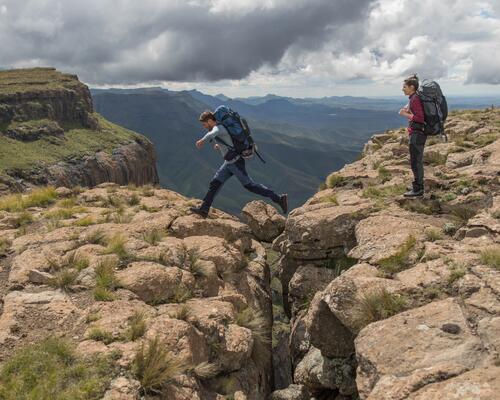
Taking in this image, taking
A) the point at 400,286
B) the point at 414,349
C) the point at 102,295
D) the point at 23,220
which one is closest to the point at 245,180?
the point at 102,295

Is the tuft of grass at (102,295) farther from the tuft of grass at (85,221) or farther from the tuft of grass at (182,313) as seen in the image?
the tuft of grass at (85,221)

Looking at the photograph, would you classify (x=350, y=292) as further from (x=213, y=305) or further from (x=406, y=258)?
(x=213, y=305)

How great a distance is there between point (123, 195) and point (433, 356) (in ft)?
51.0

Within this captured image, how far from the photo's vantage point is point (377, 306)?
334 inches

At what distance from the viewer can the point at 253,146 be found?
1534cm

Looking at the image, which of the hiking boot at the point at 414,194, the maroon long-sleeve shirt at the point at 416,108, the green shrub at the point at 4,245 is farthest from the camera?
the hiking boot at the point at 414,194

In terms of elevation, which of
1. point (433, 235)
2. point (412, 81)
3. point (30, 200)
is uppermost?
point (412, 81)

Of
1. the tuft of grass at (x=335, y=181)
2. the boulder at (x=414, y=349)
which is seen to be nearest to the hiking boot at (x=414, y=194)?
the tuft of grass at (x=335, y=181)

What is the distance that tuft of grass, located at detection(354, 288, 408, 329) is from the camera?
27.4ft

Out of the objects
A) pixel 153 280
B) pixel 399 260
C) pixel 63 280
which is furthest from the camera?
pixel 153 280

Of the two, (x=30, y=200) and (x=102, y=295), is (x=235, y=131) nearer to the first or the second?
(x=102, y=295)

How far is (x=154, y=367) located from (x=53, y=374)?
5.35 ft

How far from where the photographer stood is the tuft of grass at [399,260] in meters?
9.85

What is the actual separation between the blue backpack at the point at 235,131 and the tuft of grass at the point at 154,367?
842cm
